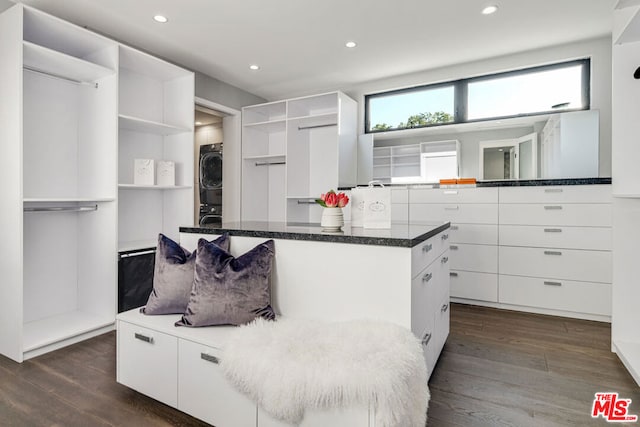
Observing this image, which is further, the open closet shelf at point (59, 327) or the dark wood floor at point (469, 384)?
the open closet shelf at point (59, 327)

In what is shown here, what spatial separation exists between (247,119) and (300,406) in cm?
414

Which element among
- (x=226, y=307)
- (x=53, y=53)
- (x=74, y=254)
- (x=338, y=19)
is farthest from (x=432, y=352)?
(x=53, y=53)

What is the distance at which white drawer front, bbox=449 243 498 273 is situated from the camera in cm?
323

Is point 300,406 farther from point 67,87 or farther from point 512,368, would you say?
point 67,87

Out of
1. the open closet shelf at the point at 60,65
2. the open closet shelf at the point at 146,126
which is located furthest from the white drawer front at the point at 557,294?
the open closet shelf at the point at 60,65

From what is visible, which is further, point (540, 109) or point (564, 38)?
point (540, 109)

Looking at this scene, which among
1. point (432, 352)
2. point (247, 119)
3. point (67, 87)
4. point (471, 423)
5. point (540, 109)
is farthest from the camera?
point (247, 119)

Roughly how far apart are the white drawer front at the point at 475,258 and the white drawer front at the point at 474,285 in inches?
2.0

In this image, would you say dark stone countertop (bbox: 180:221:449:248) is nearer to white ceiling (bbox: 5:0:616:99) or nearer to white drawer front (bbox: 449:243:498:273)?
white drawer front (bbox: 449:243:498:273)

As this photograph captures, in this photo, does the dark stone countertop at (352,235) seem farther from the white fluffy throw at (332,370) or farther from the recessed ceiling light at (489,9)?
the recessed ceiling light at (489,9)

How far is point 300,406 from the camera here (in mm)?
1193

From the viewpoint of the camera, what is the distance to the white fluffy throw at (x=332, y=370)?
1.13 meters

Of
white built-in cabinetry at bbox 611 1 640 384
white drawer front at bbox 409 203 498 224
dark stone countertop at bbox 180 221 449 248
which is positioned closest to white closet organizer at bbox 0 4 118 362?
dark stone countertop at bbox 180 221 449 248

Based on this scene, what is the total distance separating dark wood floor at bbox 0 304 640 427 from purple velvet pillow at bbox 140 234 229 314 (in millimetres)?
467
